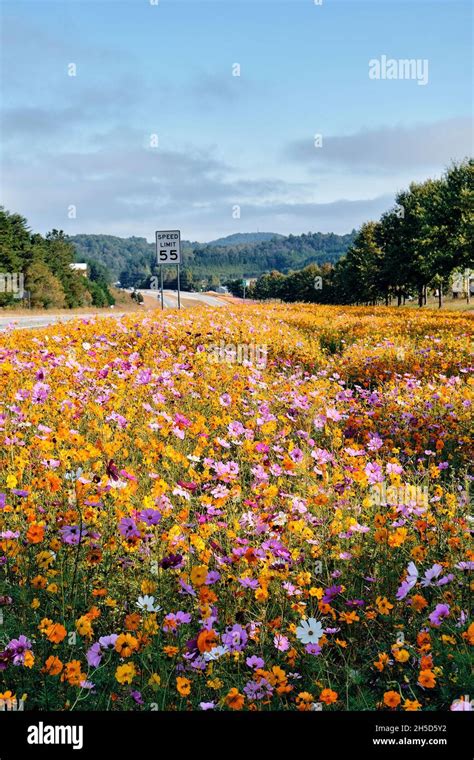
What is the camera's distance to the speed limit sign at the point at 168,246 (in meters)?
19.5

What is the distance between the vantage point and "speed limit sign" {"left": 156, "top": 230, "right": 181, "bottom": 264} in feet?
64.0

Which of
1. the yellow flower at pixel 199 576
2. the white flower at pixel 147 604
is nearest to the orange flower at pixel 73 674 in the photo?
the white flower at pixel 147 604

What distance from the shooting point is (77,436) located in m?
4.57

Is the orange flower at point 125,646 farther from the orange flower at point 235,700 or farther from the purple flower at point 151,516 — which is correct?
the purple flower at point 151,516

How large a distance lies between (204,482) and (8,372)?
345cm

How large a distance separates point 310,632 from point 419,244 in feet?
125

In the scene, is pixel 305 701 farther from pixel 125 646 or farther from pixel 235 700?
pixel 125 646

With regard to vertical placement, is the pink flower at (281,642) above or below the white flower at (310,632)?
below

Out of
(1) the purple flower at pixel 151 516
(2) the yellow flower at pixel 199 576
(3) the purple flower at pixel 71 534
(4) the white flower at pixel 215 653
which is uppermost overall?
(1) the purple flower at pixel 151 516

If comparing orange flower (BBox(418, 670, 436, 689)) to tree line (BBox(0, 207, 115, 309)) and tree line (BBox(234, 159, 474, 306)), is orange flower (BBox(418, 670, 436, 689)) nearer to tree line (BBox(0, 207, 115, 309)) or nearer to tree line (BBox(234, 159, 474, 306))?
tree line (BBox(234, 159, 474, 306))

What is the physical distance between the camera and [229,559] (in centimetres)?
316

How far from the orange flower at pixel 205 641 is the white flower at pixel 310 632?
412 mm

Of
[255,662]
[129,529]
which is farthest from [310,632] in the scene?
[129,529]

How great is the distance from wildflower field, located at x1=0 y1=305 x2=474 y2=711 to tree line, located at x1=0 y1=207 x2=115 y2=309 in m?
48.9
